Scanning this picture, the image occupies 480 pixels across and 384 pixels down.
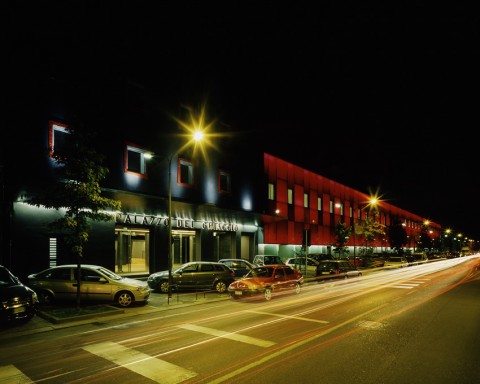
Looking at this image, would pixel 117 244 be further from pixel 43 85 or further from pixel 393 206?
pixel 393 206

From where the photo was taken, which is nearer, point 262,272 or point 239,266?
point 262,272

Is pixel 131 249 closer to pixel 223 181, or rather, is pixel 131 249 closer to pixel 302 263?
pixel 223 181

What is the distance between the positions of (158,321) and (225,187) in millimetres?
18335

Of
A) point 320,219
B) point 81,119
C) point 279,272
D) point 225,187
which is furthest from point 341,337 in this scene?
point 320,219

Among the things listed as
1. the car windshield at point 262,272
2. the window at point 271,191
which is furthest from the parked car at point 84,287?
the window at point 271,191

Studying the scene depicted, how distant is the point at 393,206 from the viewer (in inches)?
3339

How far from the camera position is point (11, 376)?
667cm

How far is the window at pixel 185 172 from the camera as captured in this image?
2461 centimetres

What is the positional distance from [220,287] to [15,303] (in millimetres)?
10102

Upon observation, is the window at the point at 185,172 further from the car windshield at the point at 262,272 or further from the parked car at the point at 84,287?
the parked car at the point at 84,287

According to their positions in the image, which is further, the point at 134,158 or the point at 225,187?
the point at 225,187

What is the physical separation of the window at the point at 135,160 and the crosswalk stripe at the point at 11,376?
14681mm

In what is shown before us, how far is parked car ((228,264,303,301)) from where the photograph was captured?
51.6 ft

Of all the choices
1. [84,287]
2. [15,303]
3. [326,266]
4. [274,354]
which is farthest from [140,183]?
[274,354]
